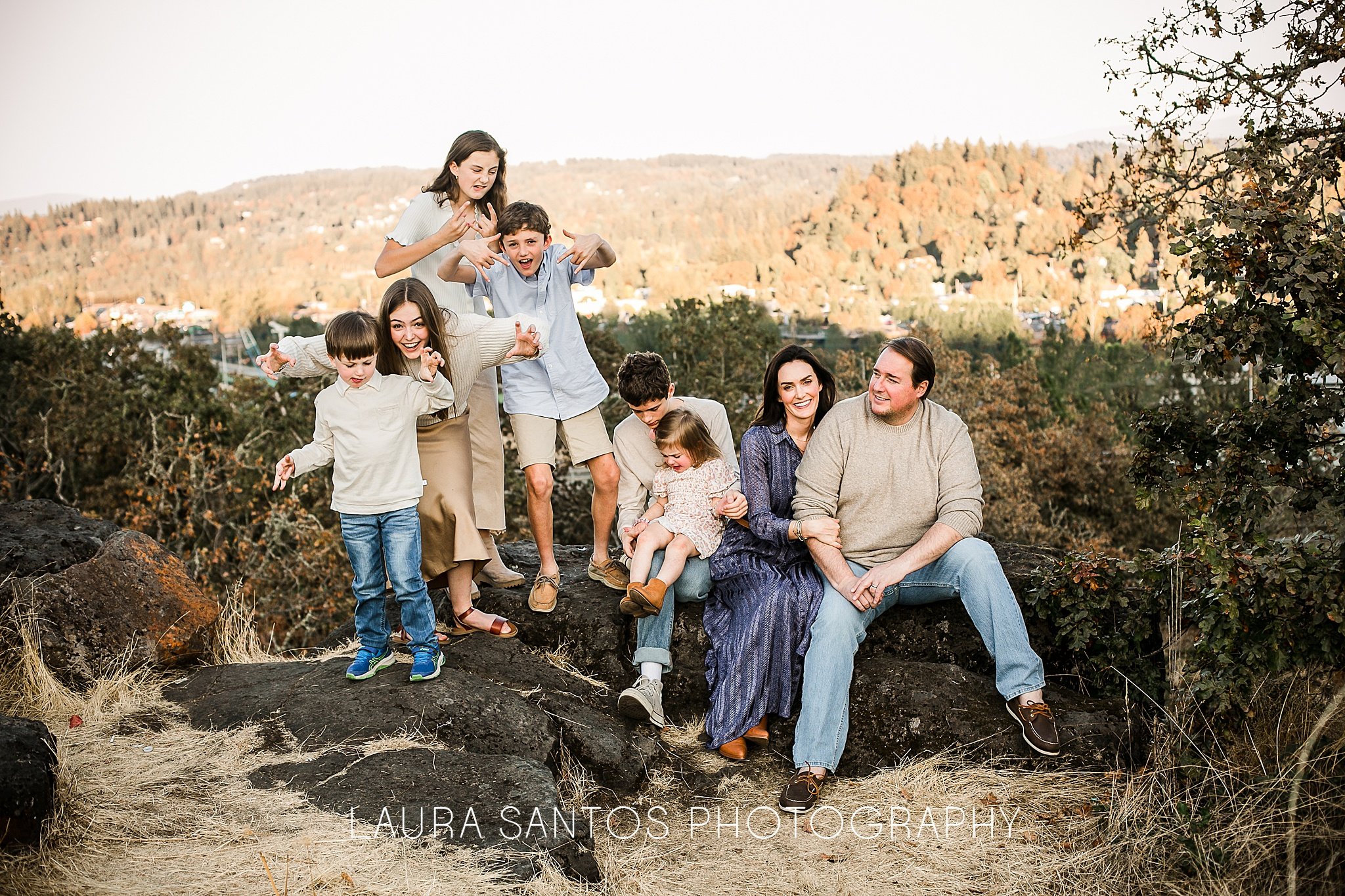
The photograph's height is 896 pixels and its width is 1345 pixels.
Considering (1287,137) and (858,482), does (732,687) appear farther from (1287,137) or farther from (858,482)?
(1287,137)

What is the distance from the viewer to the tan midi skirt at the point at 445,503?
4.62m

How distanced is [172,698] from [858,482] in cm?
316

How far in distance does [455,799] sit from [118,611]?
2386 millimetres

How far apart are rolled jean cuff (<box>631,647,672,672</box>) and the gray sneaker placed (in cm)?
8

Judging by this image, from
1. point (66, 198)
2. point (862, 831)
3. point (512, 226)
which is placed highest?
point (66, 198)

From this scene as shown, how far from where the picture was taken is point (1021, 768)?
3949 millimetres

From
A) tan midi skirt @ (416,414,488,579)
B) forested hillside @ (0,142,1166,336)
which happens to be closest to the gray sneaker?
tan midi skirt @ (416,414,488,579)

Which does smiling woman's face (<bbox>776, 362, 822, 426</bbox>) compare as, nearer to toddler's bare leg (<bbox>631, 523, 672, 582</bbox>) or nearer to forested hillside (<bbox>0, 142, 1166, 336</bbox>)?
toddler's bare leg (<bbox>631, 523, 672, 582</bbox>)

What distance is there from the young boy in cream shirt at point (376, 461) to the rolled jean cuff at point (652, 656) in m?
0.86

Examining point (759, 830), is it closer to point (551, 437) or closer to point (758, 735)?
point (758, 735)

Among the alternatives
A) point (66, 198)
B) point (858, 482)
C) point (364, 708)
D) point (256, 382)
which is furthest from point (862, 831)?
point (66, 198)

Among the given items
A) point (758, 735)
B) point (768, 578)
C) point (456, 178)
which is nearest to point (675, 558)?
point (768, 578)

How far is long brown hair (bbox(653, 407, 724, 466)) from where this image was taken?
4.60 m

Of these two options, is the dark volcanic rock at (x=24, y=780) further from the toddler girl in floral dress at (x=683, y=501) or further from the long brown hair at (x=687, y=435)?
the long brown hair at (x=687, y=435)
